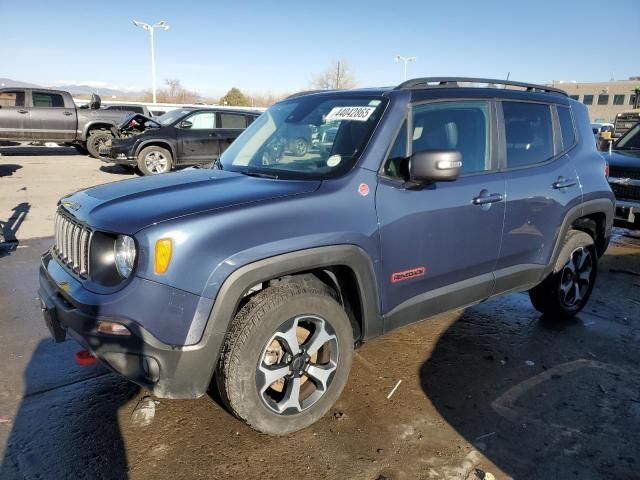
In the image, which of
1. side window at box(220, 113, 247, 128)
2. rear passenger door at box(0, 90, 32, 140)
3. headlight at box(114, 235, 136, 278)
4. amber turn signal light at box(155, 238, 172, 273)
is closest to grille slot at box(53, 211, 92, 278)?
headlight at box(114, 235, 136, 278)

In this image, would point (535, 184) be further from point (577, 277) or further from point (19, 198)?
point (19, 198)

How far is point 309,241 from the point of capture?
8.32ft

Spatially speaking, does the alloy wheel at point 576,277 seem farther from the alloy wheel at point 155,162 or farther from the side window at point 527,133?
the alloy wheel at point 155,162

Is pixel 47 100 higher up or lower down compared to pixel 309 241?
higher up

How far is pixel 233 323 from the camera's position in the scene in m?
2.48

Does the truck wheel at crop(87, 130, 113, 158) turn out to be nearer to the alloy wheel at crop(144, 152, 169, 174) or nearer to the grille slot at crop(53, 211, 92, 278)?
the alloy wheel at crop(144, 152, 169, 174)

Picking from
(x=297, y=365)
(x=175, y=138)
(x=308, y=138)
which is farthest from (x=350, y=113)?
(x=175, y=138)

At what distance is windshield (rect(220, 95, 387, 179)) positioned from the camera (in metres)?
2.99

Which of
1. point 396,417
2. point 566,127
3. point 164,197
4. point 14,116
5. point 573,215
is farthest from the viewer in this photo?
point 14,116

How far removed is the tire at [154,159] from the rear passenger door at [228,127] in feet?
4.18

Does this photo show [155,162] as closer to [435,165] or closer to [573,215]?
[573,215]

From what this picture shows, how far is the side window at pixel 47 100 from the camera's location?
1516 centimetres

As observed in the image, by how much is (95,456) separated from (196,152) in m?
10.4

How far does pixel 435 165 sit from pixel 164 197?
1495mm
